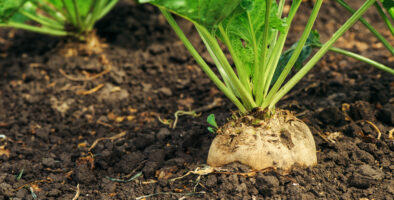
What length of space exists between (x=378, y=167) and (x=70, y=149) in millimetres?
1503

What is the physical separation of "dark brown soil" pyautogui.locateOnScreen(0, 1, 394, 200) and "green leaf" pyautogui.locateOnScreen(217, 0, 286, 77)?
0.46 metres

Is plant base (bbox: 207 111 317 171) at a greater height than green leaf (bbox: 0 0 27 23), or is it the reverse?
green leaf (bbox: 0 0 27 23)

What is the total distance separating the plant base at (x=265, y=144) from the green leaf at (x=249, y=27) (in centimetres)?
25

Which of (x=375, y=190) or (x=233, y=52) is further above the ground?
(x=233, y=52)

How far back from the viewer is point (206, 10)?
1566mm

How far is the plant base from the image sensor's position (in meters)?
1.85

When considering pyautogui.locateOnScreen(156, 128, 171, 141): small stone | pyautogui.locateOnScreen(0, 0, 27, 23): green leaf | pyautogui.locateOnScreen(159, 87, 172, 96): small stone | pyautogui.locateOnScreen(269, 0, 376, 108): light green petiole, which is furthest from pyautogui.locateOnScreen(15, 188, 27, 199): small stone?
pyautogui.locateOnScreen(159, 87, 172, 96): small stone

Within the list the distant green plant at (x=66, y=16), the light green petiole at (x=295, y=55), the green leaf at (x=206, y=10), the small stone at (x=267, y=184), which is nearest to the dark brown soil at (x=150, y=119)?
the small stone at (x=267, y=184)

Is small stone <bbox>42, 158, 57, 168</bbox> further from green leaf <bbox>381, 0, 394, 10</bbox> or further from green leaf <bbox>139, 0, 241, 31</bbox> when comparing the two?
green leaf <bbox>381, 0, 394, 10</bbox>

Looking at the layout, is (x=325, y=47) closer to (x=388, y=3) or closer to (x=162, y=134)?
(x=388, y=3)

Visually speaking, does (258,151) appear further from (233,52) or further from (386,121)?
(386,121)

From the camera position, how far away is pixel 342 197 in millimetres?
1735

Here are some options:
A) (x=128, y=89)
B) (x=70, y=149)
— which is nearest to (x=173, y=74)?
(x=128, y=89)

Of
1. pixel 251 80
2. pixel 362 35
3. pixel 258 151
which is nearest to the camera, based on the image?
pixel 258 151
